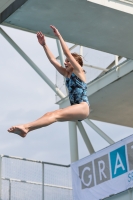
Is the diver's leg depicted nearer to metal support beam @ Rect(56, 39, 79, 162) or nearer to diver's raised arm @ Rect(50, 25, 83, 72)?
diver's raised arm @ Rect(50, 25, 83, 72)

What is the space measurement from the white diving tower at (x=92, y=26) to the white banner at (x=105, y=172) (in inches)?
121

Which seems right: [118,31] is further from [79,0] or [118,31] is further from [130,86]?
[130,86]

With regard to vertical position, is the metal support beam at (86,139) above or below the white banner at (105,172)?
above

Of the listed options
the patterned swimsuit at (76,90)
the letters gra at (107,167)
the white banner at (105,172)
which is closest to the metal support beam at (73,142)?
the white banner at (105,172)

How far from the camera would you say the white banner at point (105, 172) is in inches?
715

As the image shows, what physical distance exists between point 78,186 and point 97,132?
5744 millimetres

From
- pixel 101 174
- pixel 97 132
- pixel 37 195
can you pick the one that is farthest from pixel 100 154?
pixel 97 132

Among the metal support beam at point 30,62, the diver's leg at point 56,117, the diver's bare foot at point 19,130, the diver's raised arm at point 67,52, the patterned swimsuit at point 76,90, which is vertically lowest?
the diver's bare foot at point 19,130

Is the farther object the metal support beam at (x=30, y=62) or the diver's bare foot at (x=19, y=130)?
the metal support beam at (x=30, y=62)

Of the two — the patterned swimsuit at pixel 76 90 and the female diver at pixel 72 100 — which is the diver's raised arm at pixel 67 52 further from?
the patterned swimsuit at pixel 76 90

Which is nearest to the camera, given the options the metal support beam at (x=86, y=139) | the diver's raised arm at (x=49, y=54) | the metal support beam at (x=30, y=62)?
the diver's raised arm at (x=49, y=54)

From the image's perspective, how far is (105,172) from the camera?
18828mm

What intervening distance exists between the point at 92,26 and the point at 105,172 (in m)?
4.10

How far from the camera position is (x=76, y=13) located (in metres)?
17.8
